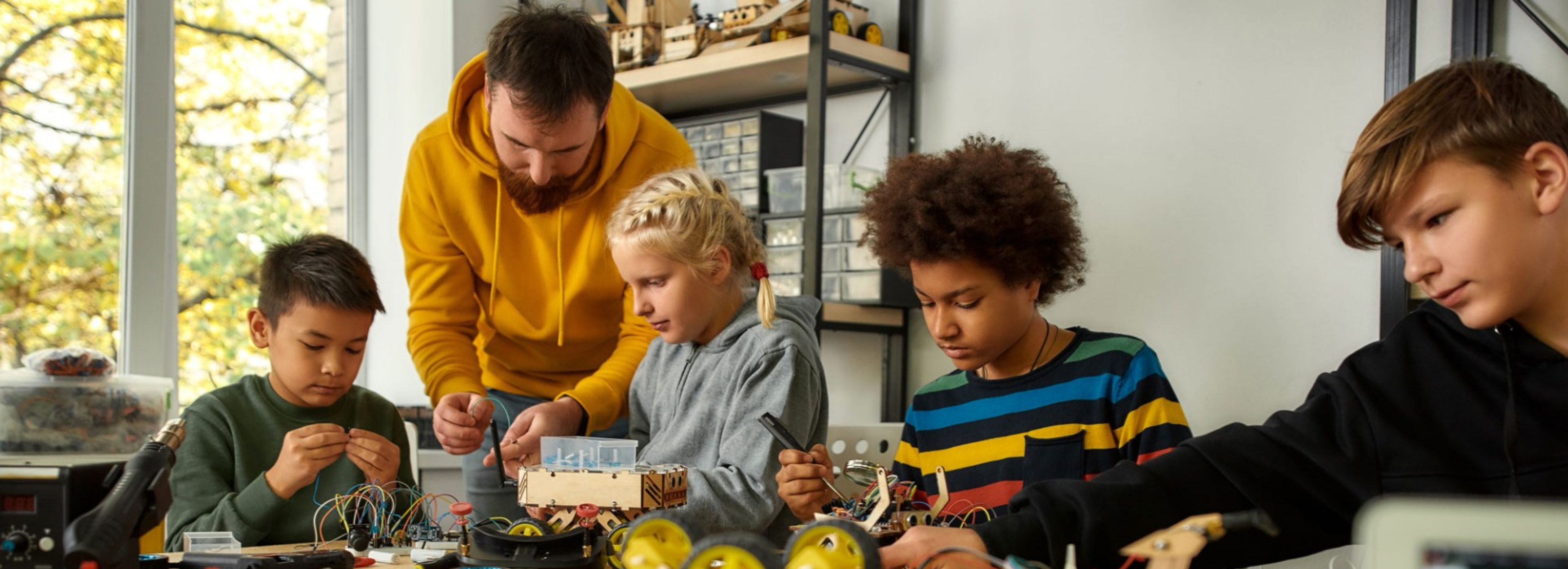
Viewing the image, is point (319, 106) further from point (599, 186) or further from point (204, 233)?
point (599, 186)

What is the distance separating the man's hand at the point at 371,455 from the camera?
1598mm

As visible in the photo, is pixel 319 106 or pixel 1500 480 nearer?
pixel 1500 480

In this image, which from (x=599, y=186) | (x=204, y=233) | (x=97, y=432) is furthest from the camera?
(x=204, y=233)

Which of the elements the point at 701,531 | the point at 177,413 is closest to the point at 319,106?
the point at 177,413

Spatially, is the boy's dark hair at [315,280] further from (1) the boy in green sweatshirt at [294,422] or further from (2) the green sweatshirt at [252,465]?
(2) the green sweatshirt at [252,465]

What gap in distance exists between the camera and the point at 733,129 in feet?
8.20

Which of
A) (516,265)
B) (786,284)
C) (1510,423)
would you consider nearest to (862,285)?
(786,284)

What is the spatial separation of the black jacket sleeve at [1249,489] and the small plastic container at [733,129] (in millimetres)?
1603

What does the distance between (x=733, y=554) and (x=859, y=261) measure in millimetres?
1594

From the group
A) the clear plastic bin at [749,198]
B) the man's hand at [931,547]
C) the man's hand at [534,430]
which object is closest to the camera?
the man's hand at [931,547]

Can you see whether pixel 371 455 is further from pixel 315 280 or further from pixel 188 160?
pixel 188 160

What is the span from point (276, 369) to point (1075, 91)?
4.93ft

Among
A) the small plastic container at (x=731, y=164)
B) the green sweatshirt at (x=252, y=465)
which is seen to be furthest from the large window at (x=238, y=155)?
the small plastic container at (x=731, y=164)

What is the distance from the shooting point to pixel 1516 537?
34cm
